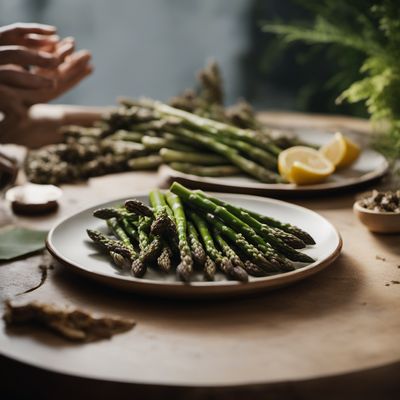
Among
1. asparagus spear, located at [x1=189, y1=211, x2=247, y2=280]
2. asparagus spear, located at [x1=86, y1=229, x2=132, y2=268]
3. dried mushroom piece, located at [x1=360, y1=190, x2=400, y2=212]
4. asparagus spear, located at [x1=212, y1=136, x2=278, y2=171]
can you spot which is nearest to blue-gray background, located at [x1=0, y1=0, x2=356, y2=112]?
asparagus spear, located at [x1=212, y1=136, x2=278, y2=171]

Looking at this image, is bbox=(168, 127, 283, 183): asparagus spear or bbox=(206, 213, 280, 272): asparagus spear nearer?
bbox=(206, 213, 280, 272): asparagus spear

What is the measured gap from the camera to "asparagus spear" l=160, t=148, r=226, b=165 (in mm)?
2760

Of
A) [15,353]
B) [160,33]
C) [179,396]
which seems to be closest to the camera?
[179,396]

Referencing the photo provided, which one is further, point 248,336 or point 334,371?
point 248,336

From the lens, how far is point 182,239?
1722mm

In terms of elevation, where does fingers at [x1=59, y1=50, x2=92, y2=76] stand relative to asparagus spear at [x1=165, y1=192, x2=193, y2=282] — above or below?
above

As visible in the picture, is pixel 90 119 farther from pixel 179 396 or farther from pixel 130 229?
pixel 179 396

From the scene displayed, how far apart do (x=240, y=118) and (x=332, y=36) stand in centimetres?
55

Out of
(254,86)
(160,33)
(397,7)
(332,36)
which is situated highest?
(397,7)

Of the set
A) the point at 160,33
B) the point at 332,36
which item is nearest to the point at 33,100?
the point at 332,36

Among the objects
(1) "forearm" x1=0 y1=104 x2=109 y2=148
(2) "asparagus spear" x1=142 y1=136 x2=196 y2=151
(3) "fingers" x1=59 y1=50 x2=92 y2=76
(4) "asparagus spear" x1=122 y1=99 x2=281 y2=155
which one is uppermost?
(3) "fingers" x1=59 y1=50 x2=92 y2=76

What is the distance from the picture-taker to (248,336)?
143 cm

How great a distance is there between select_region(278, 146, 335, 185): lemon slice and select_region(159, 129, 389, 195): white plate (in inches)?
1.2

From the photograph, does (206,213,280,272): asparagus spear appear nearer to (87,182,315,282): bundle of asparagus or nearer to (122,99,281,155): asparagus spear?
(87,182,315,282): bundle of asparagus
